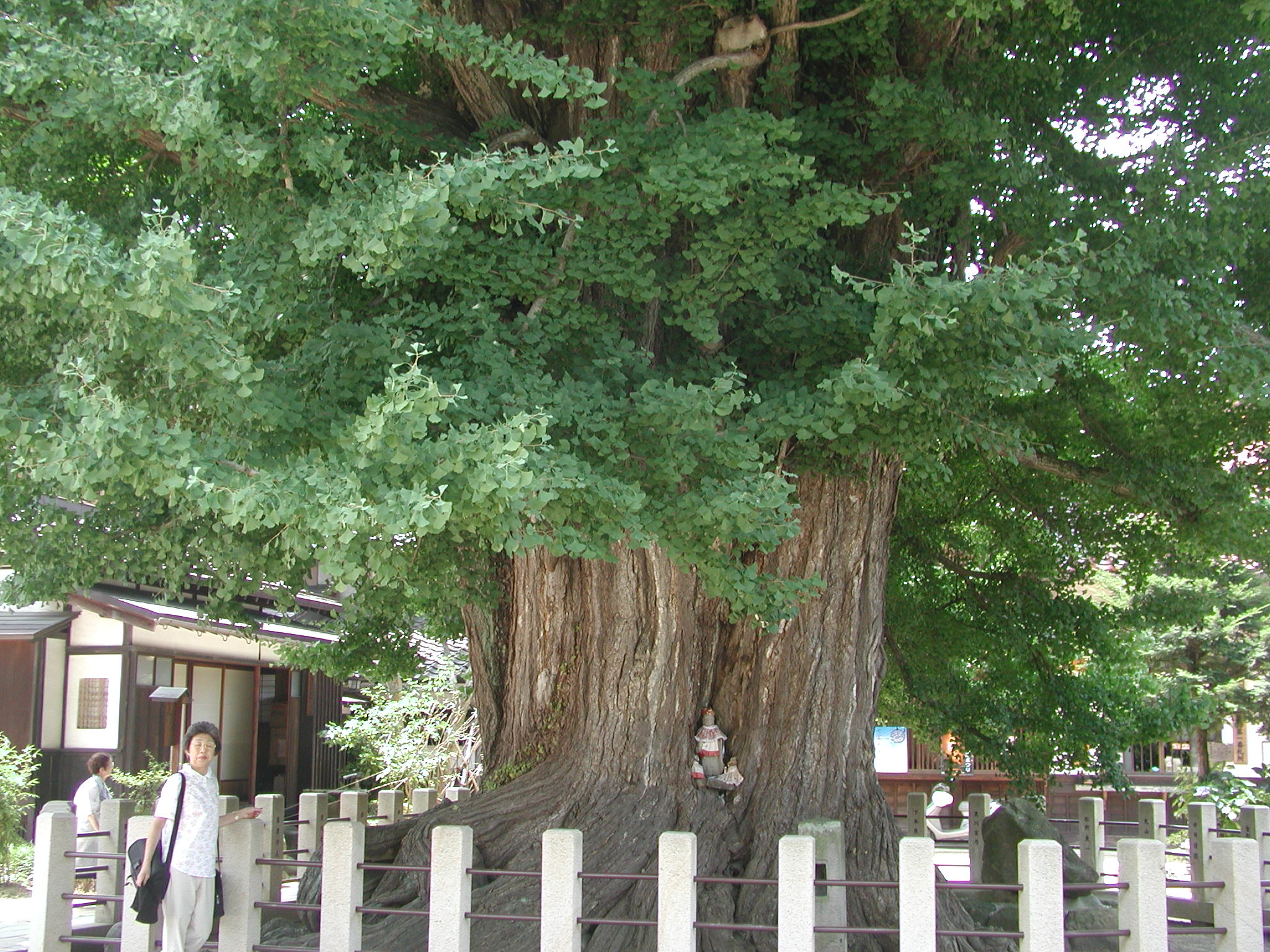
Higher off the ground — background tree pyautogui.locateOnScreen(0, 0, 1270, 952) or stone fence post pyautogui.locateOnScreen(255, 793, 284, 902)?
background tree pyautogui.locateOnScreen(0, 0, 1270, 952)

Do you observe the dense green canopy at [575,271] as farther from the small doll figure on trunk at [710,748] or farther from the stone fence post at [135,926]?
the stone fence post at [135,926]

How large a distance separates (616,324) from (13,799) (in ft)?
29.9

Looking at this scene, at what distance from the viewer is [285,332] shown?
7.20 m

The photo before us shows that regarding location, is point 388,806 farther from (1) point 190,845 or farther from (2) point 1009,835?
(2) point 1009,835

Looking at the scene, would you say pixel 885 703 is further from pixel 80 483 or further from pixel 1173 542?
pixel 80 483

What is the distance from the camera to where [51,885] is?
7.31 m

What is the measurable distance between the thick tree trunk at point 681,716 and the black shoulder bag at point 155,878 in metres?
1.81

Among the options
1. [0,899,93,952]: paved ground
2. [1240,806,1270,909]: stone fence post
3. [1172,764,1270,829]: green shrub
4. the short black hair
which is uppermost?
the short black hair

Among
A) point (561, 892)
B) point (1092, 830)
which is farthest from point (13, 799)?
point (1092, 830)

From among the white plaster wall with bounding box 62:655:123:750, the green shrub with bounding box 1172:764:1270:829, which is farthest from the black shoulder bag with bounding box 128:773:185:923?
the green shrub with bounding box 1172:764:1270:829

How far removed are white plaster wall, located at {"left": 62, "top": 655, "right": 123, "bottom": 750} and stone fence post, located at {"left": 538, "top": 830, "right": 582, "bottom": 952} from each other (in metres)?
9.93

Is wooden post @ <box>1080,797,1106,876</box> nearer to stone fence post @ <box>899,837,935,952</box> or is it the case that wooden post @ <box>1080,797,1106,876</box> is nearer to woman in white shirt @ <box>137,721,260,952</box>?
stone fence post @ <box>899,837,935,952</box>

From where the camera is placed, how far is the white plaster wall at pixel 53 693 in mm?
14414

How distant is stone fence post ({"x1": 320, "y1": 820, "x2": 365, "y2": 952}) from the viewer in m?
6.76
